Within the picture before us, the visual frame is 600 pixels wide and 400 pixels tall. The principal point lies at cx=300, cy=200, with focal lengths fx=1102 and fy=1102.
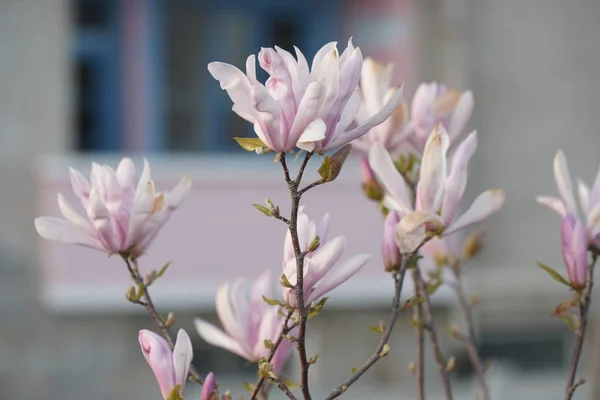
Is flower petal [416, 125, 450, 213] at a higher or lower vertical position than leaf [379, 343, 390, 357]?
higher

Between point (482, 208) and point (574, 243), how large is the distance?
103 mm

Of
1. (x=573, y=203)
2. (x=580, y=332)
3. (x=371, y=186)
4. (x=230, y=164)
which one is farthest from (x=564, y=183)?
(x=230, y=164)

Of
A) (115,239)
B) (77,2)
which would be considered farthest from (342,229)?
(115,239)

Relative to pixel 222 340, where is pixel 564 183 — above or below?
above

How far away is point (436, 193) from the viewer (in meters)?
0.98

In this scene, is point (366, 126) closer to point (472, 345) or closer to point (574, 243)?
point (574, 243)

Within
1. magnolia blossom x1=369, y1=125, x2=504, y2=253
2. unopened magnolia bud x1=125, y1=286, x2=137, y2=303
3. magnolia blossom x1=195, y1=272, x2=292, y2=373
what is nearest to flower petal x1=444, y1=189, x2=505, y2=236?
magnolia blossom x1=369, y1=125, x2=504, y2=253

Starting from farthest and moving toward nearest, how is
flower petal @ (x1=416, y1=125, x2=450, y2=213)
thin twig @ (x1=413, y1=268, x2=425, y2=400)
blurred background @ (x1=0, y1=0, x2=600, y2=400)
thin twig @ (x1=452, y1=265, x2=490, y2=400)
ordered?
1. blurred background @ (x1=0, y1=0, x2=600, y2=400)
2. thin twig @ (x1=452, y1=265, x2=490, y2=400)
3. thin twig @ (x1=413, y1=268, x2=425, y2=400)
4. flower petal @ (x1=416, y1=125, x2=450, y2=213)

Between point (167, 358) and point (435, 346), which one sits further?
A: point (435, 346)

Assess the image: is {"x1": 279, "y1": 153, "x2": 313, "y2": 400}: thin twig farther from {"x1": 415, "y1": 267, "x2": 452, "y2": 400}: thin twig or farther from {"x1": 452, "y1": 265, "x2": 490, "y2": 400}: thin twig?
{"x1": 452, "y1": 265, "x2": 490, "y2": 400}: thin twig

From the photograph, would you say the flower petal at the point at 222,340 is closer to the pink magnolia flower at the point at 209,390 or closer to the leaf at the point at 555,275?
the pink magnolia flower at the point at 209,390

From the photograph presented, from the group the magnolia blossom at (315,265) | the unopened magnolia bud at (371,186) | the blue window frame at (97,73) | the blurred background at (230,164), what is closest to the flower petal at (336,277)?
the magnolia blossom at (315,265)

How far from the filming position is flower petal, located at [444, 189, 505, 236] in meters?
1.00

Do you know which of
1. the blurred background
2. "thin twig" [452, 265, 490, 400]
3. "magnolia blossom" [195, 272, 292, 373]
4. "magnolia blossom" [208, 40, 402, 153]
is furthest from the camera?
the blurred background
